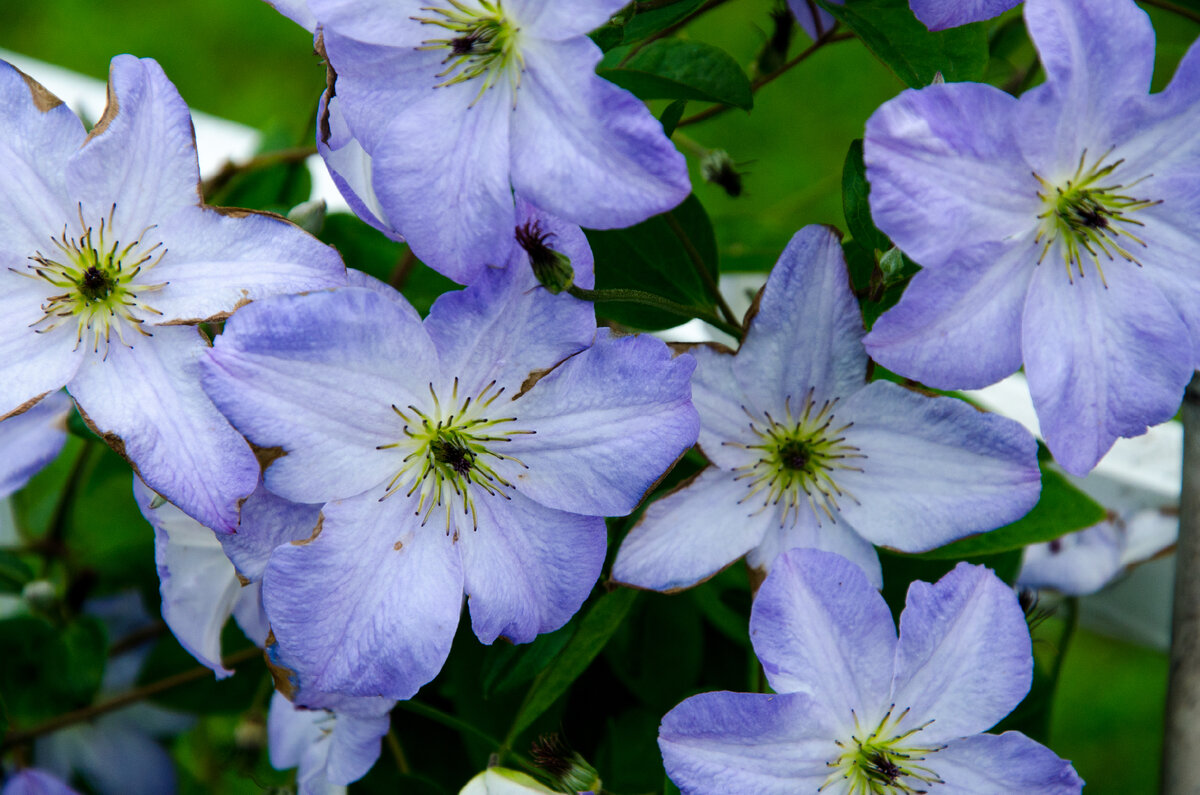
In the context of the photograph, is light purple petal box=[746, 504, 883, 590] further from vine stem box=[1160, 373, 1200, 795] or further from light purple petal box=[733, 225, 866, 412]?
vine stem box=[1160, 373, 1200, 795]

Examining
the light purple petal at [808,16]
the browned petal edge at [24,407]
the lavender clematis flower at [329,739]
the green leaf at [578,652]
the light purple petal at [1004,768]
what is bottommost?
the lavender clematis flower at [329,739]

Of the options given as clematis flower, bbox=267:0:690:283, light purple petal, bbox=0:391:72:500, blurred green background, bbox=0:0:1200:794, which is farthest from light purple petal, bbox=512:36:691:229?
blurred green background, bbox=0:0:1200:794

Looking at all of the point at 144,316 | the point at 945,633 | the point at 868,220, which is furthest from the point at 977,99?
the point at 144,316

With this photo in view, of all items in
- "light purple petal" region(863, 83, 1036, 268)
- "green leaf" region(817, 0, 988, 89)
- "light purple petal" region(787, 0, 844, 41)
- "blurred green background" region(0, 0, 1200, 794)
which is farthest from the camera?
"blurred green background" region(0, 0, 1200, 794)

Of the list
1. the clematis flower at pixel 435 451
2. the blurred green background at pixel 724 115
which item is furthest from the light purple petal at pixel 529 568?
the blurred green background at pixel 724 115

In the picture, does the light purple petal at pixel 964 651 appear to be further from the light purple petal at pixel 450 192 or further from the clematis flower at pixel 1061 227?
the light purple petal at pixel 450 192

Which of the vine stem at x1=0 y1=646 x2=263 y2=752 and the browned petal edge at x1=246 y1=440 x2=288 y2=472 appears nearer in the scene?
the browned petal edge at x1=246 y1=440 x2=288 y2=472
